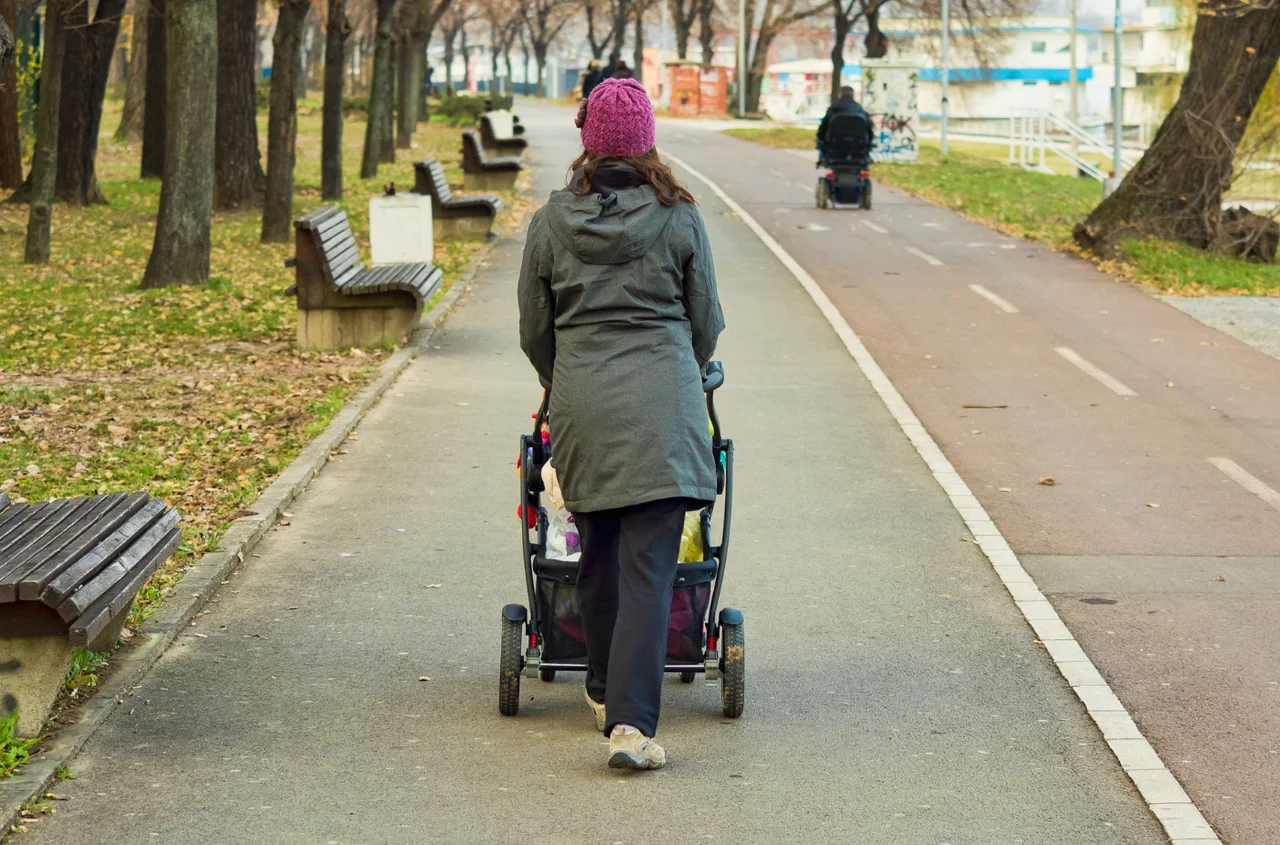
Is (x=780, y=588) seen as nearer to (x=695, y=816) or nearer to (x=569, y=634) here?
(x=569, y=634)

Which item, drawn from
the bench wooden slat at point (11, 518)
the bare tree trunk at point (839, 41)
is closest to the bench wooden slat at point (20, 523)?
the bench wooden slat at point (11, 518)

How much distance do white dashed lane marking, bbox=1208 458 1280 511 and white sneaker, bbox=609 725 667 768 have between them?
192 inches

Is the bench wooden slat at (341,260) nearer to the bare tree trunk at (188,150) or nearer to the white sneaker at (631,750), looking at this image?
the bare tree trunk at (188,150)

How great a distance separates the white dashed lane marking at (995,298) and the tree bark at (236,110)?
10.1 meters

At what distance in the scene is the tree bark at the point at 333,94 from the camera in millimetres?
23906

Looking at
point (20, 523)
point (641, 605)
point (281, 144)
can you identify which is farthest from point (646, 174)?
point (281, 144)

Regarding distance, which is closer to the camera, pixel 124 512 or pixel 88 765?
pixel 88 765

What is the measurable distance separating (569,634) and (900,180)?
30.5 meters

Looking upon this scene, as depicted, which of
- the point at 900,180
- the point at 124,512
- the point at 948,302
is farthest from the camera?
the point at 900,180

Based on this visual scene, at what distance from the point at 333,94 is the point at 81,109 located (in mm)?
3477

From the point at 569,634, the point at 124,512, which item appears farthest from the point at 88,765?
the point at 569,634

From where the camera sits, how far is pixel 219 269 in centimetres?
1741

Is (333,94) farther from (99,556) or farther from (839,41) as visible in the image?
(839,41)

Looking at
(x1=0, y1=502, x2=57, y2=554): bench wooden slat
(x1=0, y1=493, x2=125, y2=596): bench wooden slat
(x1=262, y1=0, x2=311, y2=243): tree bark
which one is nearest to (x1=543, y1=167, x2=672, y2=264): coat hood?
(x1=0, y1=493, x2=125, y2=596): bench wooden slat
